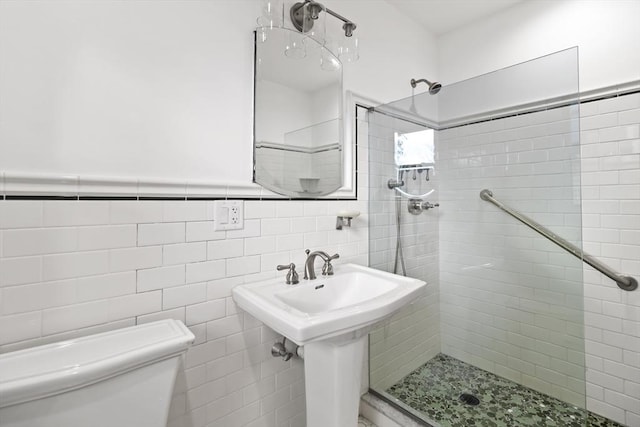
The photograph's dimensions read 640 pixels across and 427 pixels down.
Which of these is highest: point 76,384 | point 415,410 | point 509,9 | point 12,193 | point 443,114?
point 509,9

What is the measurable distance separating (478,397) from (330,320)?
133cm

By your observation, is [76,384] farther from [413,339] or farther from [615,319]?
[615,319]

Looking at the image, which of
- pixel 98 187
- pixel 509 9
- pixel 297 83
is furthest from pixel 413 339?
pixel 509 9

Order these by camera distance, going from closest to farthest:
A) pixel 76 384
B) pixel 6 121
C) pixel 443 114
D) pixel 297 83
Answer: pixel 76 384 < pixel 6 121 < pixel 297 83 < pixel 443 114

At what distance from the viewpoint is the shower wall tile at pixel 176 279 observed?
2.74 ft

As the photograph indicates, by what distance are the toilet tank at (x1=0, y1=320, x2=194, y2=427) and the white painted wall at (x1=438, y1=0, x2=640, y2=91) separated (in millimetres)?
2529

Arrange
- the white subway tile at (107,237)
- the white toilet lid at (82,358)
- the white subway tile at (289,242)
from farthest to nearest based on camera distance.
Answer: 1. the white subway tile at (289,242)
2. the white subway tile at (107,237)
3. the white toilet lid at (82,358)

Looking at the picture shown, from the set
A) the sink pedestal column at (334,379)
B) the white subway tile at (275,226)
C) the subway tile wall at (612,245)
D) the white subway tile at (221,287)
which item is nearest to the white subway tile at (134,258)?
the white subway tile at (221,287)

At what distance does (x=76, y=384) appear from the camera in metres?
0.68

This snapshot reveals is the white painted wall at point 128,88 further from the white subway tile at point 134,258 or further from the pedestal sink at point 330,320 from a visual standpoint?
the pedestal sink at point 330,320

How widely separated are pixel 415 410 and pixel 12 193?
193 cm

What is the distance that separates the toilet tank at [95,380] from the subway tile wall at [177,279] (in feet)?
0.36

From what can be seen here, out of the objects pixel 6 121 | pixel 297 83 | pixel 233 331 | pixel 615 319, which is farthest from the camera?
pixel 615 319

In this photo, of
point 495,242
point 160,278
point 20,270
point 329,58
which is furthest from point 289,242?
point 495,242
